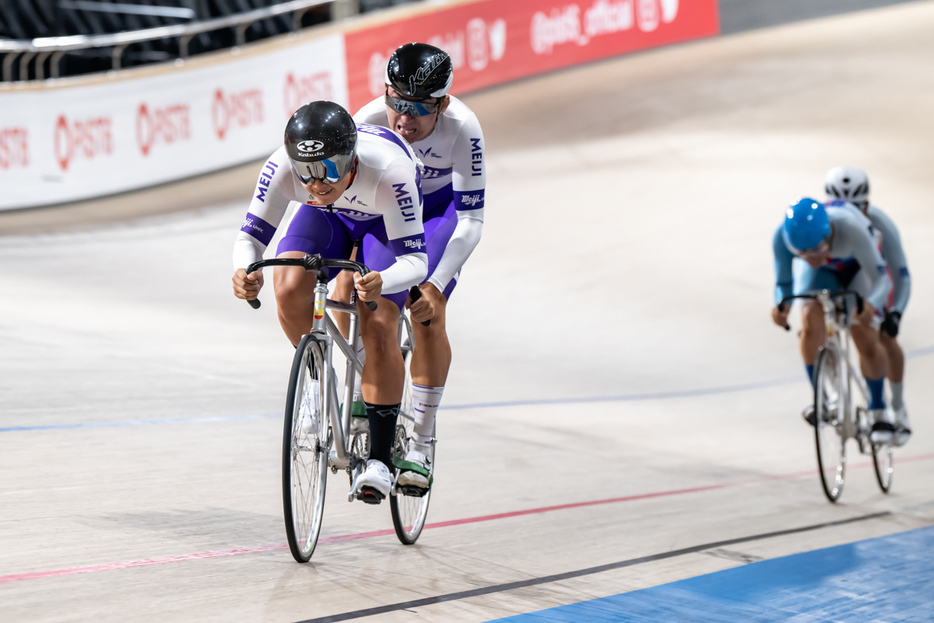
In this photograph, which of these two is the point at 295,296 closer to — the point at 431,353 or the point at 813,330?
the point at 431,353

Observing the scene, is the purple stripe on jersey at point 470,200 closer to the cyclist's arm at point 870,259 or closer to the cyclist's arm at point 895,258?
the cyclist's arm at point 870,259

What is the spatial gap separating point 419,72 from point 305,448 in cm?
111

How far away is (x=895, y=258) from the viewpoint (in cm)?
465

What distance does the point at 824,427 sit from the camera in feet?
14.1

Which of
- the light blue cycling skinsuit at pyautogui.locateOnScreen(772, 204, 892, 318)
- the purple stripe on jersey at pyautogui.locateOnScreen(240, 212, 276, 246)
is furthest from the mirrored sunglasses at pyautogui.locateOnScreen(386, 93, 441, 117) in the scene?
the light blue cycling skinsuit at pyautogui.locateOnScreen(772, 204, 892, 318)

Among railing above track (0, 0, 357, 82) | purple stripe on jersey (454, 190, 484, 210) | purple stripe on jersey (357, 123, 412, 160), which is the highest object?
railing above track (0, 0, 357, 82)

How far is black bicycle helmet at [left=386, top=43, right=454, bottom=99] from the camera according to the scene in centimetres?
297

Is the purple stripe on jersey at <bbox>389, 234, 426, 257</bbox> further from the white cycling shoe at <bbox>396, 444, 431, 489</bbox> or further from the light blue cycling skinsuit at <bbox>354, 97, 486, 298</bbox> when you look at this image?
the white cycling shoe at <bbox>396, 444, 431, 489</bbox>

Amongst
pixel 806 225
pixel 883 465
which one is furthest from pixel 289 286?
pixel 883 465

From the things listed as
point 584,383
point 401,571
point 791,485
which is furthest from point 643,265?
point 401,571

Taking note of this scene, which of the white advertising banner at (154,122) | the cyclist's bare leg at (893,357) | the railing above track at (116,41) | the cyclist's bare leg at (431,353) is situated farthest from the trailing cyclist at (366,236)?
the railing above track at (116,41)

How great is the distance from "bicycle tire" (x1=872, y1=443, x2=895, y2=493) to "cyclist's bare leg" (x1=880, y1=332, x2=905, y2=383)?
0.33 meters

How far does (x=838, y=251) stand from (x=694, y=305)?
11.2 ft

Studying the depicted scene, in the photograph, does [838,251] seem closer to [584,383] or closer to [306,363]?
[584,383]
